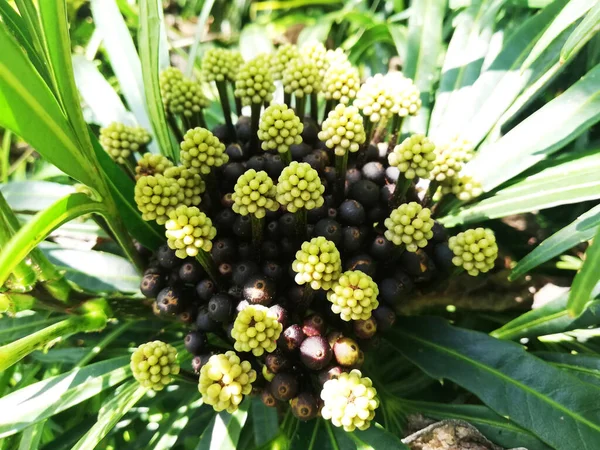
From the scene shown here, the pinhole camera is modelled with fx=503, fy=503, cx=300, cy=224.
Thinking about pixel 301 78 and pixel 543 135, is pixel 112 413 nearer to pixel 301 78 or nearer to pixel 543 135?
pixel 301 78

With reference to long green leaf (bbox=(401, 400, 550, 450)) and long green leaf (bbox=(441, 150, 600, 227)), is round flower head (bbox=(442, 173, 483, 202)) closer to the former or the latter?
long green leaf (bbox=(441, 150, 600, 227))

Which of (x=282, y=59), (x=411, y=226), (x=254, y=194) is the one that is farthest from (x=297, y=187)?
(x=282, y=59)

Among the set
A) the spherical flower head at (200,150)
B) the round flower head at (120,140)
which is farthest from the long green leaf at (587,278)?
the round flower head at (120,140)

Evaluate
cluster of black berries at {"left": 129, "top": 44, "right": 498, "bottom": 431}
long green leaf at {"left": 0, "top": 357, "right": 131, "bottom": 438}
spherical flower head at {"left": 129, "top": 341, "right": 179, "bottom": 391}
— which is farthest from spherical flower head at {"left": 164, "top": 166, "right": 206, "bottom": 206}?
long green leaf at {"left": 0, "top": 357, "right": 131, "bottom": 438}

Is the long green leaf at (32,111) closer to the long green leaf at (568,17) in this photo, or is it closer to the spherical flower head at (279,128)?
the spherical flower head at (279,128)

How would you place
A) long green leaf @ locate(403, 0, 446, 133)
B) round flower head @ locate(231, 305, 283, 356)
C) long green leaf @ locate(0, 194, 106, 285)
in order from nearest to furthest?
1. long green leaf @ locate(0, 194, 106, 285)
2. round flower head @ locate(231, 305, 283, 356)
3. long green leaf @ locate(403, 0, 446, 133)
